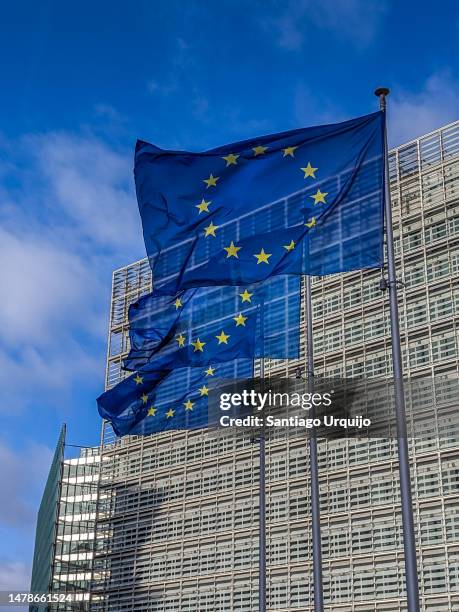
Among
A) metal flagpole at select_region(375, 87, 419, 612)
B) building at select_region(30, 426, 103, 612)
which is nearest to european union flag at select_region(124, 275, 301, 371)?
metal flagpole at select_region(375, 87, 419, 612)

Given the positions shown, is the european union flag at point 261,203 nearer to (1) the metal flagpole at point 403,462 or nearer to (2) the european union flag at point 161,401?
(1) the metal flagpole at point 403,462

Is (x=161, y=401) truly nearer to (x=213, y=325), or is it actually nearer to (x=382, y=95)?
(x=213, y=325)

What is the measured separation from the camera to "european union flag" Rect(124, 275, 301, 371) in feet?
82.1

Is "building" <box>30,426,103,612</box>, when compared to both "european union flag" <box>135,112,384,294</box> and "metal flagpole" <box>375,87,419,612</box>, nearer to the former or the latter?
"european union flag" <box>135,112,384,294</box>

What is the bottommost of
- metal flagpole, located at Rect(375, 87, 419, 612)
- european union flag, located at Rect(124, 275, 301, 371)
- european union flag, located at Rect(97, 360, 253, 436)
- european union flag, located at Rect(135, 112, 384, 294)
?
metal flagpole, located at Rect(375, 87, 419, 612)

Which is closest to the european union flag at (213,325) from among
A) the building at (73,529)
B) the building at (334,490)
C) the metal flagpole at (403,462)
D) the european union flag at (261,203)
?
the european union flag at (261,203)

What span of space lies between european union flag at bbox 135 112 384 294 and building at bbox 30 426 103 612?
1901 inches

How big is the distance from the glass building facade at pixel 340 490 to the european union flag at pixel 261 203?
2579cm

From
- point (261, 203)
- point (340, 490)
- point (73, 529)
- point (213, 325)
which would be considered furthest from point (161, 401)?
point (73, 529)

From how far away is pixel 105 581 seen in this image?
63938 millimetres

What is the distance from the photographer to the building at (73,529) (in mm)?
69500

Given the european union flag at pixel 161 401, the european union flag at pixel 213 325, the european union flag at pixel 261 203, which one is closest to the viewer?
the european union flag at pixel 261 203

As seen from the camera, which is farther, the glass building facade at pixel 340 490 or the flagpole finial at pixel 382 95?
the glass building facade at pixel 340 490

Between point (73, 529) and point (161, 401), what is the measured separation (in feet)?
168
